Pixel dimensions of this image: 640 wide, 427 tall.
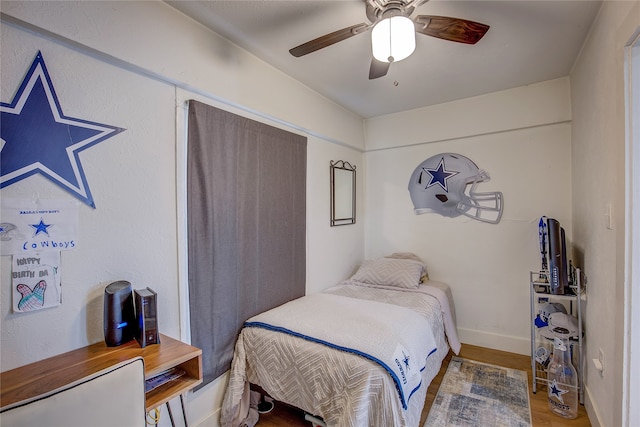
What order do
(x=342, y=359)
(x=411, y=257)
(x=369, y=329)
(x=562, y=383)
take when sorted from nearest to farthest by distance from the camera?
1. (x=342, y=359)
2. (x=369, y=329)
3. (x=562, y=383)
4. (x=411, y=257)

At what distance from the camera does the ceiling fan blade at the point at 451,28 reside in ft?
4.31

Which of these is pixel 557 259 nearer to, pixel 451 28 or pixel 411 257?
pixel 411 257

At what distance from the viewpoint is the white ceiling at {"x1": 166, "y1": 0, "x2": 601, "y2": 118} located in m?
1.60

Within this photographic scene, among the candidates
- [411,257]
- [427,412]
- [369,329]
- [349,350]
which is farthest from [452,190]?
[349,350]

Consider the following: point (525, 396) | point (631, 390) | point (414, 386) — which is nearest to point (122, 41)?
point (414, 386)

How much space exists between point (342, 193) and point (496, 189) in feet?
5.12

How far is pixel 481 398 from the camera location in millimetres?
2068

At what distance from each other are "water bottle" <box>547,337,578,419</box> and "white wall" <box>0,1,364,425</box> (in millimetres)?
2253

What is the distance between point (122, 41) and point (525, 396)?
338 cm

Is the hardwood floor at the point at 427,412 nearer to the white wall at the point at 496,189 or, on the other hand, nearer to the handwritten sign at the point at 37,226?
the white wall at the point at 496,189

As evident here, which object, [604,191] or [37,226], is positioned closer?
[37,226]

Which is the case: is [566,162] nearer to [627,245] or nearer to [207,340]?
[627,245]

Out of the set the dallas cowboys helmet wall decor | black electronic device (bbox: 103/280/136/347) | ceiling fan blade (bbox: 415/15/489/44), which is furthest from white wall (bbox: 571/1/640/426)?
black electronic device (bbox: 103/280/136/347)

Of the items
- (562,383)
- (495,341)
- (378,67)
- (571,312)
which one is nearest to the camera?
(378,67)
